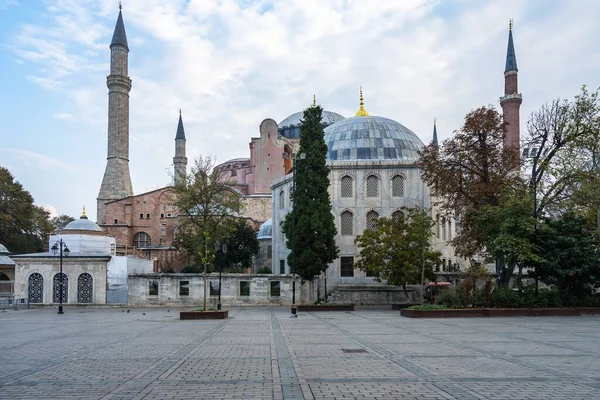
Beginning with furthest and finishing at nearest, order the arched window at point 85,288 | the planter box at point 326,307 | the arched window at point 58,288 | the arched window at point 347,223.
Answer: the arched window at point 347,223
the arched window at point 58,288
the arched window at point 85,288
the planter box at point 326,307

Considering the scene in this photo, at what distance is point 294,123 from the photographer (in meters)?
75.7

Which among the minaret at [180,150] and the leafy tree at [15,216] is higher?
the minaret at [180,150]

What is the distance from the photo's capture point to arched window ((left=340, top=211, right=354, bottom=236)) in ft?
126

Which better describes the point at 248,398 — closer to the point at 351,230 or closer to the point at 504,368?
the point at 504,368

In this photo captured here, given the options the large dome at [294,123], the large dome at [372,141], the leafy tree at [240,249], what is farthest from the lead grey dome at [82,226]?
the large dome at [294,123]

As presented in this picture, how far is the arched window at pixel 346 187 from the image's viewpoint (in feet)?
127

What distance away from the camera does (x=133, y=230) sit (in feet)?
211

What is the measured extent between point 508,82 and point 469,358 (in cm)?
5132

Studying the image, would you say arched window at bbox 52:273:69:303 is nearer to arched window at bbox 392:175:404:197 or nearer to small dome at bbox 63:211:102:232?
small dome at bbox 63:211:102:232

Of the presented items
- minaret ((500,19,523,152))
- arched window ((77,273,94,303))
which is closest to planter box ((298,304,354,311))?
arched window ((77,273,94,303))

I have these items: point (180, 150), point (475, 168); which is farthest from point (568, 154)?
point (180, 150)

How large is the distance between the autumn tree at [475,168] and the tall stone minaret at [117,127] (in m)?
44.1

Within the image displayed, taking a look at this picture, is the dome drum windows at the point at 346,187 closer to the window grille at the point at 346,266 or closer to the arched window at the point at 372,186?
the arched window at the point at 372,186

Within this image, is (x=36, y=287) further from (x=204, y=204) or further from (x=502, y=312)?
(x=502, y=312)
